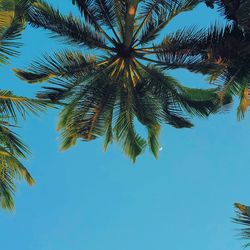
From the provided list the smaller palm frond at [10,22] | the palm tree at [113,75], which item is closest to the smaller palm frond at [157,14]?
the palm tree at [113,75]

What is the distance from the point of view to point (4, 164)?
535 inches

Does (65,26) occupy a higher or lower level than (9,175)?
higher

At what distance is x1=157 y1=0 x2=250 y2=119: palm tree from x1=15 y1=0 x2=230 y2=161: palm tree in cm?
55

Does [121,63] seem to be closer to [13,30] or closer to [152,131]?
[152,131]

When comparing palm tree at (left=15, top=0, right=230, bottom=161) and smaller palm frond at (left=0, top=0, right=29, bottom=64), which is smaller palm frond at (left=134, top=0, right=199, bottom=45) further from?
smaller palm frond at (left=0, top=0, right=29, bottom=64)

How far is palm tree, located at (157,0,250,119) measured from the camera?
562 inches

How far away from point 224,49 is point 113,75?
377cm

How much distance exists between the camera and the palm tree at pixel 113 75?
55.4 feet

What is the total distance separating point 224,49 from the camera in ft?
48.4

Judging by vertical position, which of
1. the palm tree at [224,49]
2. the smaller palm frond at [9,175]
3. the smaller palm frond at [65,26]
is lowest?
the smaller palm frond at [9,175]

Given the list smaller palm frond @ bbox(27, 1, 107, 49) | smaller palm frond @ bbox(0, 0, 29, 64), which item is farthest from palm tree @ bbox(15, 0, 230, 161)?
smaller palm frond @ bbox(0, 0, 29, 64)

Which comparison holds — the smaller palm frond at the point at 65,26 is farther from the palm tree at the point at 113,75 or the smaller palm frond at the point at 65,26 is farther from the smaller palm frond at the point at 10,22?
the smaller palm frond at the point at 10,22

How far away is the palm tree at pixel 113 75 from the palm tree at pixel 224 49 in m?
0.55

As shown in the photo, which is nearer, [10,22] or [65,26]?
[10,22]
